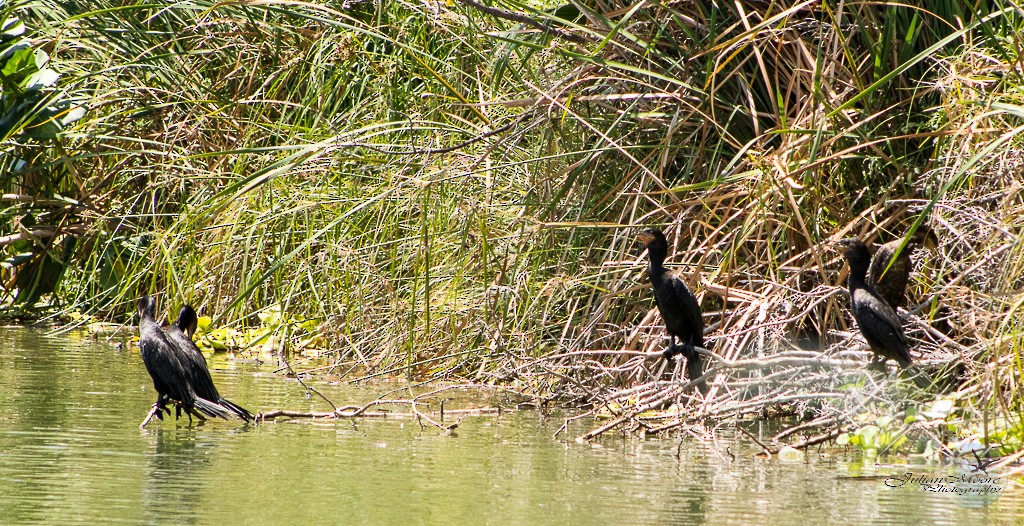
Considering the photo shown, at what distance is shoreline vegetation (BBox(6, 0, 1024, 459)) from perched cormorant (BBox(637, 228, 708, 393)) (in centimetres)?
21

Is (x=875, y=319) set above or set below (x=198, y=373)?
above

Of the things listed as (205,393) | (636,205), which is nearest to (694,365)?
(636,205)

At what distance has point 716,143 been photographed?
345 inches

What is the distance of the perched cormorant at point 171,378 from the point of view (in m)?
7.14

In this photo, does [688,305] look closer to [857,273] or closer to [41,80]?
[857,273]

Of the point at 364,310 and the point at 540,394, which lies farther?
the point at 364,310

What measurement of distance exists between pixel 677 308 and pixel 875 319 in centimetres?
106

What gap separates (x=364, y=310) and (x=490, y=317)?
3.57ft

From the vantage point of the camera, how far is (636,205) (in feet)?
26.8

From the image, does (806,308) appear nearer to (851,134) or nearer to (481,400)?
(851,134)

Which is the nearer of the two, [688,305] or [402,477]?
[402,477]

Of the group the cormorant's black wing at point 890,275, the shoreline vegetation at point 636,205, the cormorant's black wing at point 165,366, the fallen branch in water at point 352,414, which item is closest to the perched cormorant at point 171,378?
the cormorant's black wing at point 165,366

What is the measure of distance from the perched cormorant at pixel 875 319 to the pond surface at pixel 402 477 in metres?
0.52

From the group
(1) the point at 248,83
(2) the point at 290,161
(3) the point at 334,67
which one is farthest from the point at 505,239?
(1) the point at 248,83
